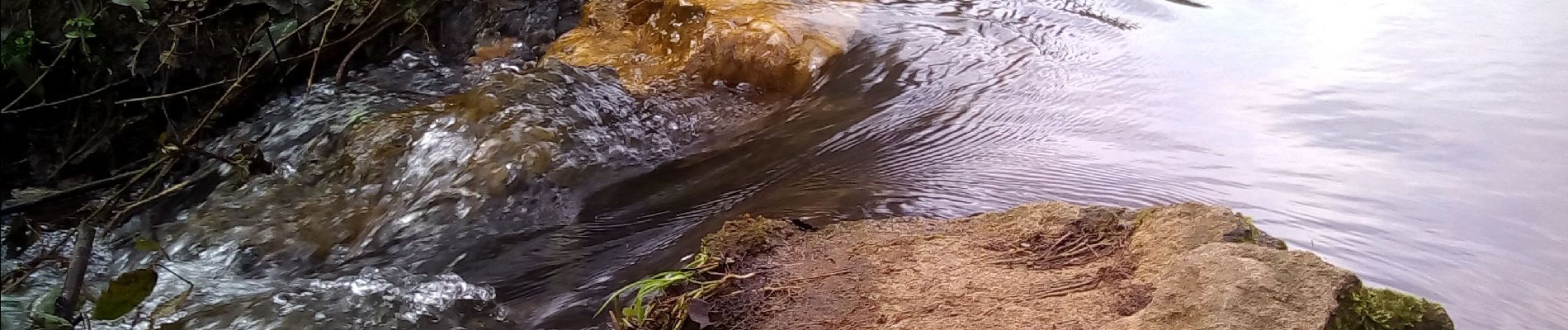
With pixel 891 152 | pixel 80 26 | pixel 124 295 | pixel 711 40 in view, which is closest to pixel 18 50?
pixel 80 26

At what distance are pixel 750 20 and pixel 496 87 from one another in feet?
4.18

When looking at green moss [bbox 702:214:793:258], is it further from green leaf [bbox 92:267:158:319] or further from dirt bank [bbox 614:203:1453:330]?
green leaf [bbox 92:267:158:319]

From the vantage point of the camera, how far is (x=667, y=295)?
2.17 meters

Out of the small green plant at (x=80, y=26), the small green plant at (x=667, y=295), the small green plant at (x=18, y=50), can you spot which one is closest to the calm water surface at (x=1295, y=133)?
the small green plant at (x=667, y=295)

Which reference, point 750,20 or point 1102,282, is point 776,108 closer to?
point 750,20

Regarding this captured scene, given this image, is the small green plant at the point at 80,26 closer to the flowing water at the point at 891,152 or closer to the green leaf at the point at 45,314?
the flowing water at the point at 891,152

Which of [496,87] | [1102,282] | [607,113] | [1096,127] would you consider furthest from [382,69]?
[1102,282]

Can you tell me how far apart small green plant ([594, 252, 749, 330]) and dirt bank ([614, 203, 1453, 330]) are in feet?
0.13

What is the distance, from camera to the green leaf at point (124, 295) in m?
1.48

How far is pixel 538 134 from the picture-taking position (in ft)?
11.4

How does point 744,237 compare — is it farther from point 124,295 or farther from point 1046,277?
point 124,295

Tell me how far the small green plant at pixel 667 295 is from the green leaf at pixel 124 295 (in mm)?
942

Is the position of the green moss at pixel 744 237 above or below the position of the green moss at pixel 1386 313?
below

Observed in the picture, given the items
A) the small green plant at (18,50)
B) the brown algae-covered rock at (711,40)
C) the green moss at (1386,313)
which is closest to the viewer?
the green moss at (1386,313)
